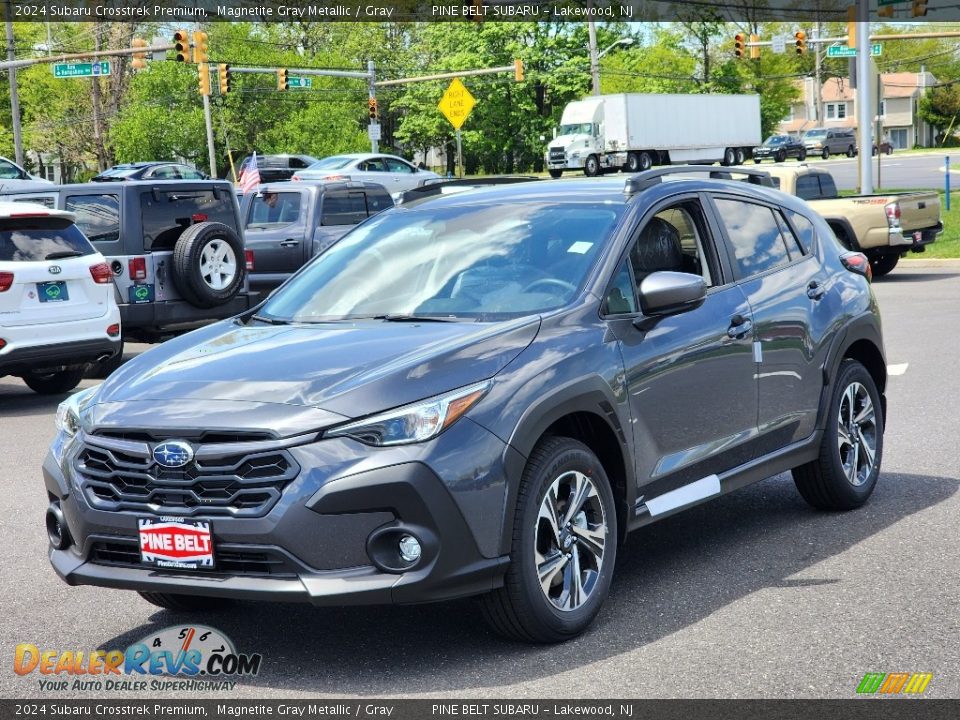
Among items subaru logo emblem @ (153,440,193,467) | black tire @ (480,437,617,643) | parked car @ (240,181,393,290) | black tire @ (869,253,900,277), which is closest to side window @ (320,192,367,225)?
parked car @ (240,181,393,290)

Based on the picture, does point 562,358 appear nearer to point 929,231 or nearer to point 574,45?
point 929,231

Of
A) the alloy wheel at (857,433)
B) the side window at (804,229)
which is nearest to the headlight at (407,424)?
the alloy wheel at (857,433)

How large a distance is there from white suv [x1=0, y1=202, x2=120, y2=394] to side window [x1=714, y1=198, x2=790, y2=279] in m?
7.64

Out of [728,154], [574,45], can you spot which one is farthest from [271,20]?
[728,154]

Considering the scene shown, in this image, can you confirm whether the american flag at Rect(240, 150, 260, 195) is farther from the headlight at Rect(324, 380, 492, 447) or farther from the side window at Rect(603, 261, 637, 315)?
the headlight at Rect(324, 380, 492, 447)

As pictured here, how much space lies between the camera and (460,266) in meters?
6.05

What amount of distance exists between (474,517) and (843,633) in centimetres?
Answer: 153

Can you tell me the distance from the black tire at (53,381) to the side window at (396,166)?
92.3 feet

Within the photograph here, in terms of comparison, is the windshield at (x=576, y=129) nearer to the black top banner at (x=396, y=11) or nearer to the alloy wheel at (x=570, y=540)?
the black top banner at (x=396, y=11)

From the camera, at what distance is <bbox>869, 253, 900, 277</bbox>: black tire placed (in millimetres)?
22906

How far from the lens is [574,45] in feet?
257

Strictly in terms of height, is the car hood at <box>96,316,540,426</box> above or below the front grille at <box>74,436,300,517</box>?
above

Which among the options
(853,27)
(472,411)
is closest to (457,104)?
(853,27)

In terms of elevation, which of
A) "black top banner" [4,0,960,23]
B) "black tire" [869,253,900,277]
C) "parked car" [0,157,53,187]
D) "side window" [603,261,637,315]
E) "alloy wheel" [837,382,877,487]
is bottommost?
"black tire" [869,253,900,277]
